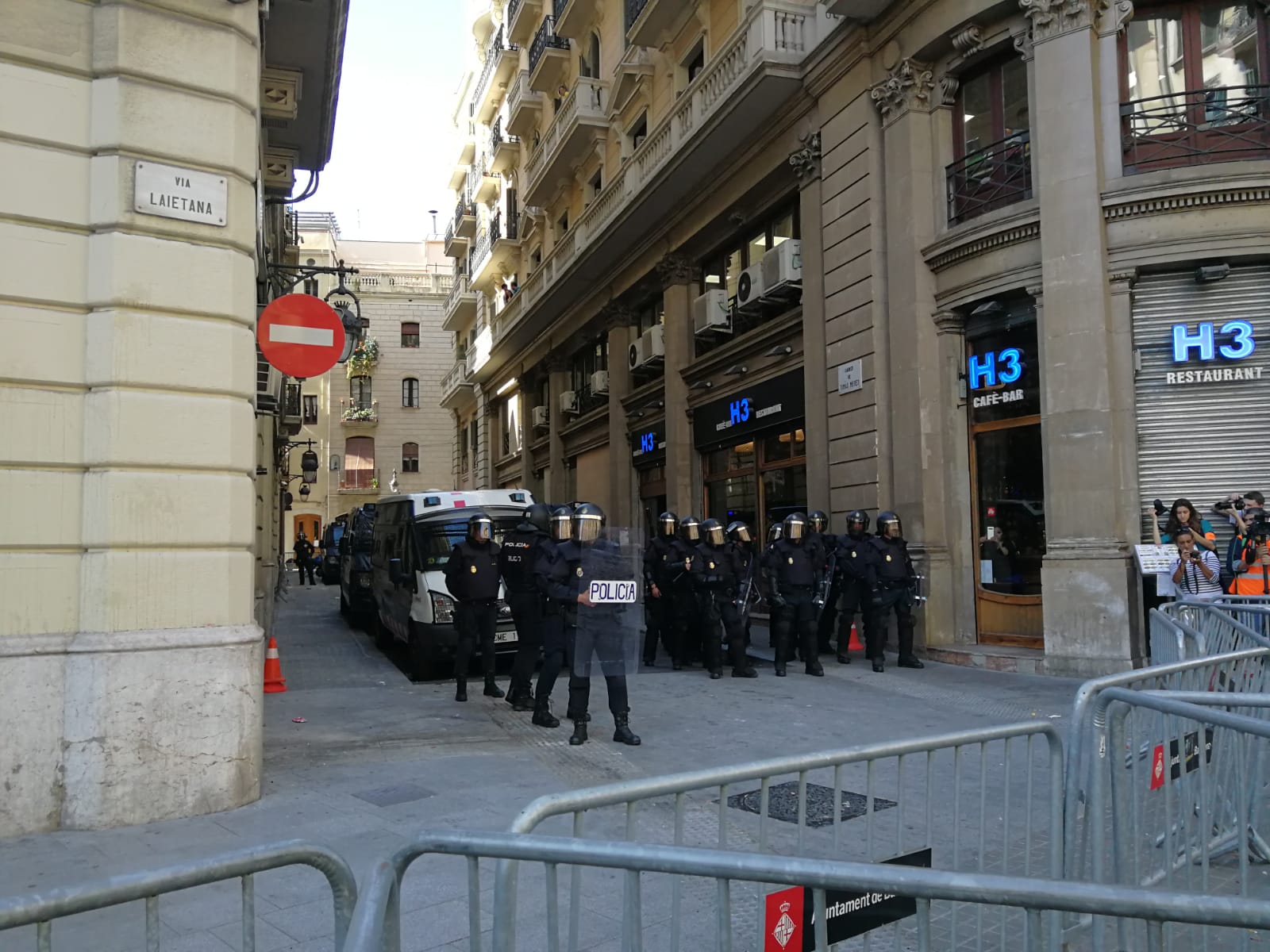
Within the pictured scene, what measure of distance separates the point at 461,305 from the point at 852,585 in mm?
32023

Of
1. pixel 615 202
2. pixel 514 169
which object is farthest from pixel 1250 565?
pixel 514 169

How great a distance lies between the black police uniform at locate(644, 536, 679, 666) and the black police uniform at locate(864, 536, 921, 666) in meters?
2.42

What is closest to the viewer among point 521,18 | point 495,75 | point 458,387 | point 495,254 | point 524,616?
point 524,616

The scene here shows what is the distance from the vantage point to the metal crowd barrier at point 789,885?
5.98 ft

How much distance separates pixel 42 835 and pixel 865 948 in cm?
490

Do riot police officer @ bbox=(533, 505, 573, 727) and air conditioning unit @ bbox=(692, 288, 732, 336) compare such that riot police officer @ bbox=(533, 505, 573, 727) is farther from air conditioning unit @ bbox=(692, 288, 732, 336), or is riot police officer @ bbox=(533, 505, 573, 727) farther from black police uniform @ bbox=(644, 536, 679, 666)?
air conditioning unit @ bbox=(692, 288, 732, 336)

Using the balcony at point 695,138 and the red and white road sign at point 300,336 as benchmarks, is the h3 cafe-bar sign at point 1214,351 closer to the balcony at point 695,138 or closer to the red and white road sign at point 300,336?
the balcony at point 695,138

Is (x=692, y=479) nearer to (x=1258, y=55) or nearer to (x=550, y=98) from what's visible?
(x=1258, y=55)

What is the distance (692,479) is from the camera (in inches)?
855

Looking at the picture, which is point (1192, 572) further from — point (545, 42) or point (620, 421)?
point (545, 42)

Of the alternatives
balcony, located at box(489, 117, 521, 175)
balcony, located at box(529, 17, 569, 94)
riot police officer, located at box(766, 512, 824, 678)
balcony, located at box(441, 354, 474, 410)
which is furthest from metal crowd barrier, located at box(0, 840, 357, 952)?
balcony, located at box(441, 354, 474, 410)

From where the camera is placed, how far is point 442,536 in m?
13.1

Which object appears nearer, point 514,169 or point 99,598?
point 99,598

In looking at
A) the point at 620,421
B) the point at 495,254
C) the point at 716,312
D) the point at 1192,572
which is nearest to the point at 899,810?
the point at 1192,572
